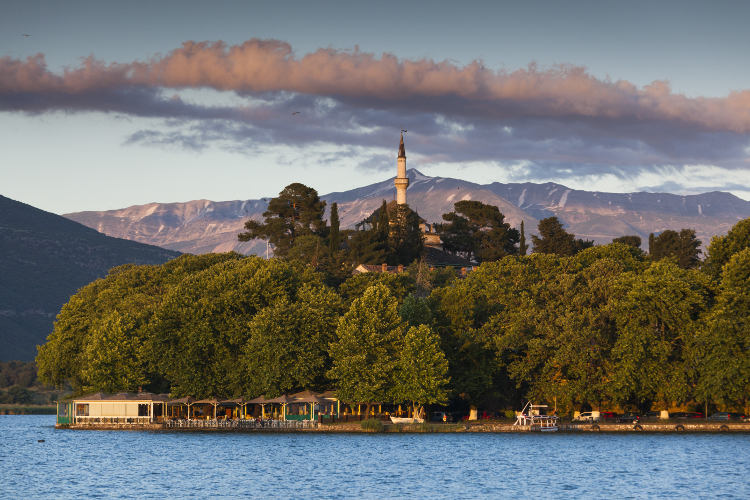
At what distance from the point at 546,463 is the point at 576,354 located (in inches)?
736

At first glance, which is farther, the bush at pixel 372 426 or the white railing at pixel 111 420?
the white railing at pixel 111 420

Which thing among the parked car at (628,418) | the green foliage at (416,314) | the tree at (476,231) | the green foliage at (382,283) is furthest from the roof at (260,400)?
the tree at (476,231)

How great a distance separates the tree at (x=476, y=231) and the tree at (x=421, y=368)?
63.7 m

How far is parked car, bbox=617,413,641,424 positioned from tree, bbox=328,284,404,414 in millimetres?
19379

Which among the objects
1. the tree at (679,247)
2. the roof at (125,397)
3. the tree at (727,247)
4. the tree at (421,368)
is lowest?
the roof at (125,397)

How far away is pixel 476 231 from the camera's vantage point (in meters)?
150

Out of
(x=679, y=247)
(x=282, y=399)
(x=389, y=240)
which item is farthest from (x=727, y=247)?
(x=389, y=240)

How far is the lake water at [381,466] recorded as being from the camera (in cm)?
5112

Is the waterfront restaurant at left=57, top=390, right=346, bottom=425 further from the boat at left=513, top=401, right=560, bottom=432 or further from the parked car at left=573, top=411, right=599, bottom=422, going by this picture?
the parked car at left=573, top=411, right=599, bottom=422

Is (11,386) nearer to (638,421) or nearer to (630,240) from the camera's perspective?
(630,240)

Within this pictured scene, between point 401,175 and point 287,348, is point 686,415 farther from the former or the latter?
point 401,175

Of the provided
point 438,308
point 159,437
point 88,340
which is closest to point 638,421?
point 438,308

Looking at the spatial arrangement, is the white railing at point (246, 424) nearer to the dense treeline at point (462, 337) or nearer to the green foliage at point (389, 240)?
the dense treeline at point (462, 337)

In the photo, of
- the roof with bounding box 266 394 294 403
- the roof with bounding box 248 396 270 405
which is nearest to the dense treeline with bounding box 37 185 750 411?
the roof with bounding box 248 396 270 405
